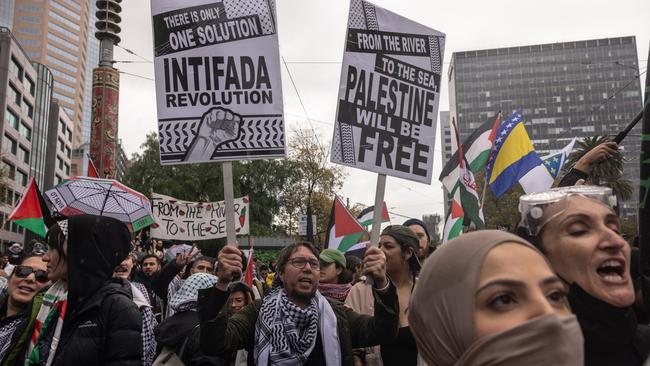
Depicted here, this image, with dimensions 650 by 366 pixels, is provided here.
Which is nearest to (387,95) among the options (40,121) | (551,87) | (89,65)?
(40,121)

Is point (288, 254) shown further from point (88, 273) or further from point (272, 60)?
point (272, 60)

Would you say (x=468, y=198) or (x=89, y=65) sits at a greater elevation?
(x=89, y=65)

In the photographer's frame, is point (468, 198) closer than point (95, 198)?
Yes

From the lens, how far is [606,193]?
1895 mm

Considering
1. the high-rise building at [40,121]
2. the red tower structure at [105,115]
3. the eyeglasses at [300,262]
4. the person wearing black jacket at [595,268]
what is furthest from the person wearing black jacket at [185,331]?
the high-rise building at [40,121]

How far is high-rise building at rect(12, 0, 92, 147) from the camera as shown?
3819 inches

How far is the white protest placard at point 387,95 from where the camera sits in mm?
4141

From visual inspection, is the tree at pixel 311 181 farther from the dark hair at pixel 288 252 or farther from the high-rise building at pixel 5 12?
the high-rise building at pixel 5 12

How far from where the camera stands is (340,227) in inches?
270

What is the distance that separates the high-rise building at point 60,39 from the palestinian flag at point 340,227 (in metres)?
102

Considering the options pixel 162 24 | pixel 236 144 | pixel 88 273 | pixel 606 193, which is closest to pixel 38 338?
pixel 88 273

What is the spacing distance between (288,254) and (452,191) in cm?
398

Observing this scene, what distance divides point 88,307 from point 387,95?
279cm

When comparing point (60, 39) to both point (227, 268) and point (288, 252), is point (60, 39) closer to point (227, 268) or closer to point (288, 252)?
point (288, 252)
